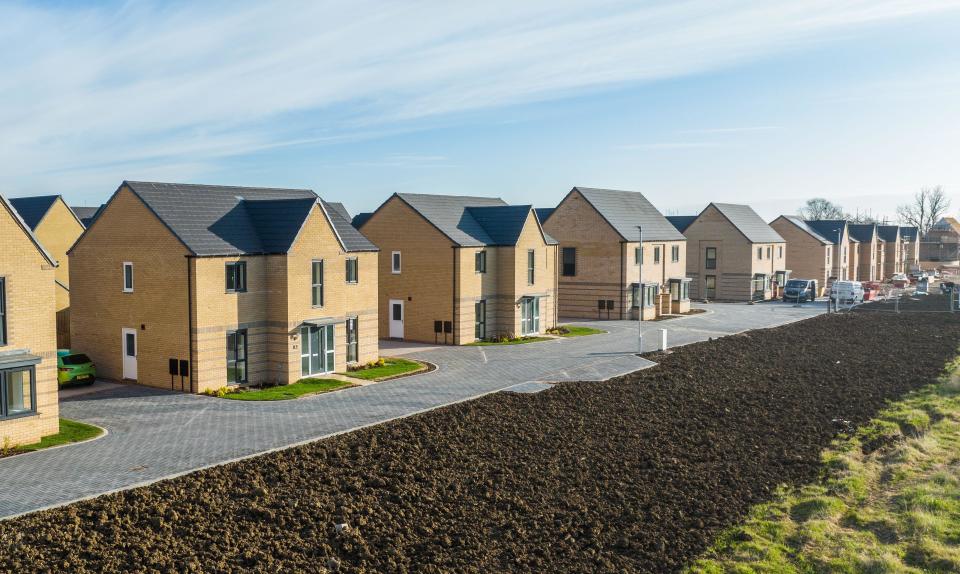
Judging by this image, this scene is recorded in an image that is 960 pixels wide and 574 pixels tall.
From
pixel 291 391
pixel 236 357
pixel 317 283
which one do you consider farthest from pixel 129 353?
pixel 317 283

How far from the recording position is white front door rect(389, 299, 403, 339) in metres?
41.4

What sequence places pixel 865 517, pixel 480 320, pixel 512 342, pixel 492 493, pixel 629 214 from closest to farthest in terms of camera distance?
pixel 865 517 → pixel 492 493 → pixel 512 342 → pixel 480 320 → pixel 629 214

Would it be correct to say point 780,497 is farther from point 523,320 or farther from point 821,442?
point 523,320

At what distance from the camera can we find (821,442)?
70.6ft

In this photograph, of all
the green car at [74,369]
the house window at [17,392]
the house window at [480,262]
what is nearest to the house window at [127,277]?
the green car at [74,369]

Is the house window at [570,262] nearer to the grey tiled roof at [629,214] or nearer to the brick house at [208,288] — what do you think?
the grey tiled roof at [629,214]

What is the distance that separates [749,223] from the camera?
229 ft

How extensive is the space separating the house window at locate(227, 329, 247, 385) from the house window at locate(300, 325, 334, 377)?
2164 mm

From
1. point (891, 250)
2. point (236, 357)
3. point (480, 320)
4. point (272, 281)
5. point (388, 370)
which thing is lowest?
point (388, 370)

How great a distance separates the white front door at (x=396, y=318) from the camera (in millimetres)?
41375

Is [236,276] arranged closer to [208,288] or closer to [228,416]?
[208,288]

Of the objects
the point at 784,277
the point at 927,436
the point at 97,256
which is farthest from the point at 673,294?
the point at 97,256

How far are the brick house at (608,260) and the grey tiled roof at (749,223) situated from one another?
40.9ft

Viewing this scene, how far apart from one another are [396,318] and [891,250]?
255ft
